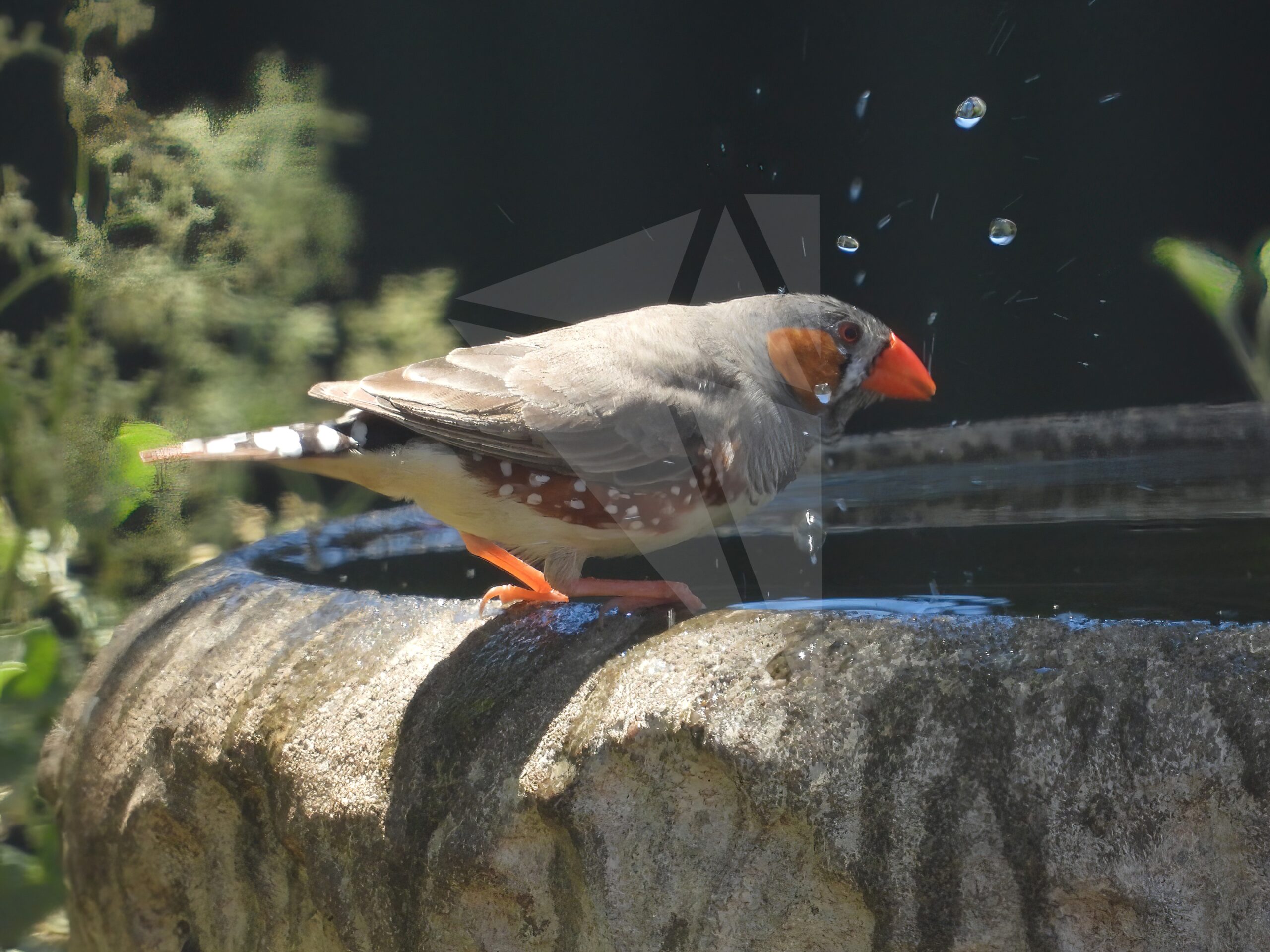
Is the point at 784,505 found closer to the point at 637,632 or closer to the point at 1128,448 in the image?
the point at 1128,448

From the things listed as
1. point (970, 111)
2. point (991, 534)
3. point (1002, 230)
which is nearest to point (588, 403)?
point (991, 534)

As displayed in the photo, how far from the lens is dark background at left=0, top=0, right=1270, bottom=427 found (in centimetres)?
518

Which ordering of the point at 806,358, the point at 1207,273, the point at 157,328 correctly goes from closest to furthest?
the point at 806,358, the point at 1207,273, the point at 157,328

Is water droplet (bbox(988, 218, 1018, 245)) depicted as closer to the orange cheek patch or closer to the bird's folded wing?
the orange cheek patch

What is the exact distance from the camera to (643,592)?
1.92 metres

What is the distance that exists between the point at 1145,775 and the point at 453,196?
506cm

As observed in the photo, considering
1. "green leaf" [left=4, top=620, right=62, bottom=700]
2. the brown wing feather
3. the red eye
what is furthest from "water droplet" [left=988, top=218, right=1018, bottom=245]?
"green leaf" [left=4, top=620, right=62, bottom=700]

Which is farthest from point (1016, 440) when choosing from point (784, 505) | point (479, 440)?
point (479, 440)

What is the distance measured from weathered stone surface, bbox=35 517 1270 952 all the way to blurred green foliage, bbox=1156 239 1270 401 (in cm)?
312

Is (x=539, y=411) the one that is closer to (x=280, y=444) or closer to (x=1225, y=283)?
(x=280, y=444)

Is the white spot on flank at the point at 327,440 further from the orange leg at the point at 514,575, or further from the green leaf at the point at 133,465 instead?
the green leaf at the point at 133,465

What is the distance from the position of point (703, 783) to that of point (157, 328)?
141 inches

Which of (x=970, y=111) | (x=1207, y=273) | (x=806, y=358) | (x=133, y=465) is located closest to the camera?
(x=806, y=358)

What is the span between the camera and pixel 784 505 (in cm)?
338
